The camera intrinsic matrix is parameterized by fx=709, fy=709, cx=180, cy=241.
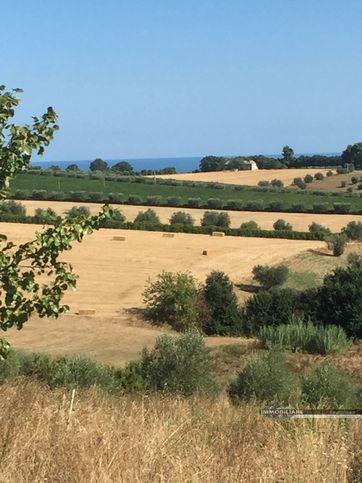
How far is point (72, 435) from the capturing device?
5.94m

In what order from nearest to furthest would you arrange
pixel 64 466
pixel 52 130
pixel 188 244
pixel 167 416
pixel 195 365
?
pixel 64 466
pixel 167 416
pixel 52 130
pixel 195 365
pixel 188 244

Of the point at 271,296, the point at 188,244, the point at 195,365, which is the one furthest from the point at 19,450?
the point at 188,244

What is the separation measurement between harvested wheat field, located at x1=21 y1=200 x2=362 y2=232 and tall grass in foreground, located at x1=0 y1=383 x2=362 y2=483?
5510 cm

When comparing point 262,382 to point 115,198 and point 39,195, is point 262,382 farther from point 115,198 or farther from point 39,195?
point 39,195

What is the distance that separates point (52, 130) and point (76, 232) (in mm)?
1219

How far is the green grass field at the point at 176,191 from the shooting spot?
84688 millimetres

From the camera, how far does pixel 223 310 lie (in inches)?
1224

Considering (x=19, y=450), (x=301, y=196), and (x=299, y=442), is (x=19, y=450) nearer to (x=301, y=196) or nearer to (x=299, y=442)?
(x=299, y=442)

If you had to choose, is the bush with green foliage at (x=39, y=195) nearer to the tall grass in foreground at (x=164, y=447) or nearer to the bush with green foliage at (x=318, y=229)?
the bush with green foliage at (x=318, y=229)

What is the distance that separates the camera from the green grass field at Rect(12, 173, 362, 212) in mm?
84688

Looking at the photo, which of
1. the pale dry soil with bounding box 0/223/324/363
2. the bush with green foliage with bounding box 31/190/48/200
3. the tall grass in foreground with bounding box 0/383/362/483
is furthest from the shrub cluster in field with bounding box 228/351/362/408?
the bush with green foliage with bounding box 31/190/48/200

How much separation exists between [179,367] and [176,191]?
3139 inches

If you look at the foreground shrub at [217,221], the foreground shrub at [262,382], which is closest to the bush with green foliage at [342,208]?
the foreground shrub at [217,221]

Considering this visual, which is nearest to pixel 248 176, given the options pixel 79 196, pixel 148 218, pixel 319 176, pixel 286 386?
pixel 319 176
